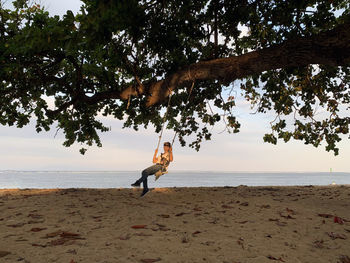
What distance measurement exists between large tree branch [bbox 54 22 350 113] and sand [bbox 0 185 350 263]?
10.7 feet

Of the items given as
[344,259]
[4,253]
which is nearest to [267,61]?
[344,259]

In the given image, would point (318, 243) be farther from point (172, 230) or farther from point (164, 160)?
point (164, 160)

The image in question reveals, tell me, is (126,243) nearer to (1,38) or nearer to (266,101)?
(1,38)

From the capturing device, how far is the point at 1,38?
26.0 feet

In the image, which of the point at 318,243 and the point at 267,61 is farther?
the point at 267,61

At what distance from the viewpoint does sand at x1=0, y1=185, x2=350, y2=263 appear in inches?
154

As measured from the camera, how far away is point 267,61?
638 cm

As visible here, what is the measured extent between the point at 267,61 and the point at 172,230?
168 inches

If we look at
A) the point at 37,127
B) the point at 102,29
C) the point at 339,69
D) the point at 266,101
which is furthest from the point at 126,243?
the point at 37,127

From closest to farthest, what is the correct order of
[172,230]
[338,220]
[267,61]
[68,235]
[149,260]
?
[149,260] → [68,235] → [172,230] → [338,220] → [267,61]

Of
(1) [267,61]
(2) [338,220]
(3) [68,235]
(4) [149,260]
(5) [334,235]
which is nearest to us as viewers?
(4) [149,260]

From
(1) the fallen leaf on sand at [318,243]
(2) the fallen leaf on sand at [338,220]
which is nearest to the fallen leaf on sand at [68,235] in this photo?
(1) the fallen leaf on sand at [318,243]

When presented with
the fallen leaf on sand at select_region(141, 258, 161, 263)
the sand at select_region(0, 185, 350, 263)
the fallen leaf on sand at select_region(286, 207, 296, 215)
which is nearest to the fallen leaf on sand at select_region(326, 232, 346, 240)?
the sand at select_region(0, 185, 350, 263)

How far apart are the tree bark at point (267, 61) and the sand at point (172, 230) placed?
3.28m
